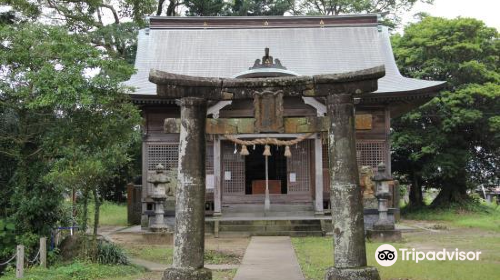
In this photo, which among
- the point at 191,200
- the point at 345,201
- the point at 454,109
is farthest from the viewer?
the point at 454,109

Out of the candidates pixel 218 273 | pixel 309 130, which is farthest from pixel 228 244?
pixel 309 130

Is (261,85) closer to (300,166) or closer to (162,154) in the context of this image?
(162,154)

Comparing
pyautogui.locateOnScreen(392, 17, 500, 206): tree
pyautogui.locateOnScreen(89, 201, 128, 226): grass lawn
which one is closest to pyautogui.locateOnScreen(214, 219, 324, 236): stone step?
pyautogui.locateOnScreen(89, 201, 128, 226): grass lawn

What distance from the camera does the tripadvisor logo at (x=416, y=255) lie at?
10.8 metres

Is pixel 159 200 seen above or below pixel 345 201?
below

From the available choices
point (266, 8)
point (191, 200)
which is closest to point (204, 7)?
point (266, 8)

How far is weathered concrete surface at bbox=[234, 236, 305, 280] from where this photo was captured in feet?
32.5

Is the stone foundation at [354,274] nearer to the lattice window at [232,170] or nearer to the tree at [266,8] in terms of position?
the lattice window at [232,170]

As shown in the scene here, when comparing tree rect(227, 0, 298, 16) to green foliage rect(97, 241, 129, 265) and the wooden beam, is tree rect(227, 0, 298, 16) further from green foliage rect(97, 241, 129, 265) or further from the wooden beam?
the wooden beam

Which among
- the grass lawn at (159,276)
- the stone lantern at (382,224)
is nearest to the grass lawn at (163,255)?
the grass lawn at (159,276)

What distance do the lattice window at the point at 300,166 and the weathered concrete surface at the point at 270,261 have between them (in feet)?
16.5

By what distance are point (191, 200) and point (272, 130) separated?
1.76 metres

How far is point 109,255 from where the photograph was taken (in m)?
11.3

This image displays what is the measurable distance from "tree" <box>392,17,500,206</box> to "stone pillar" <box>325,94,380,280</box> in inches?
661
